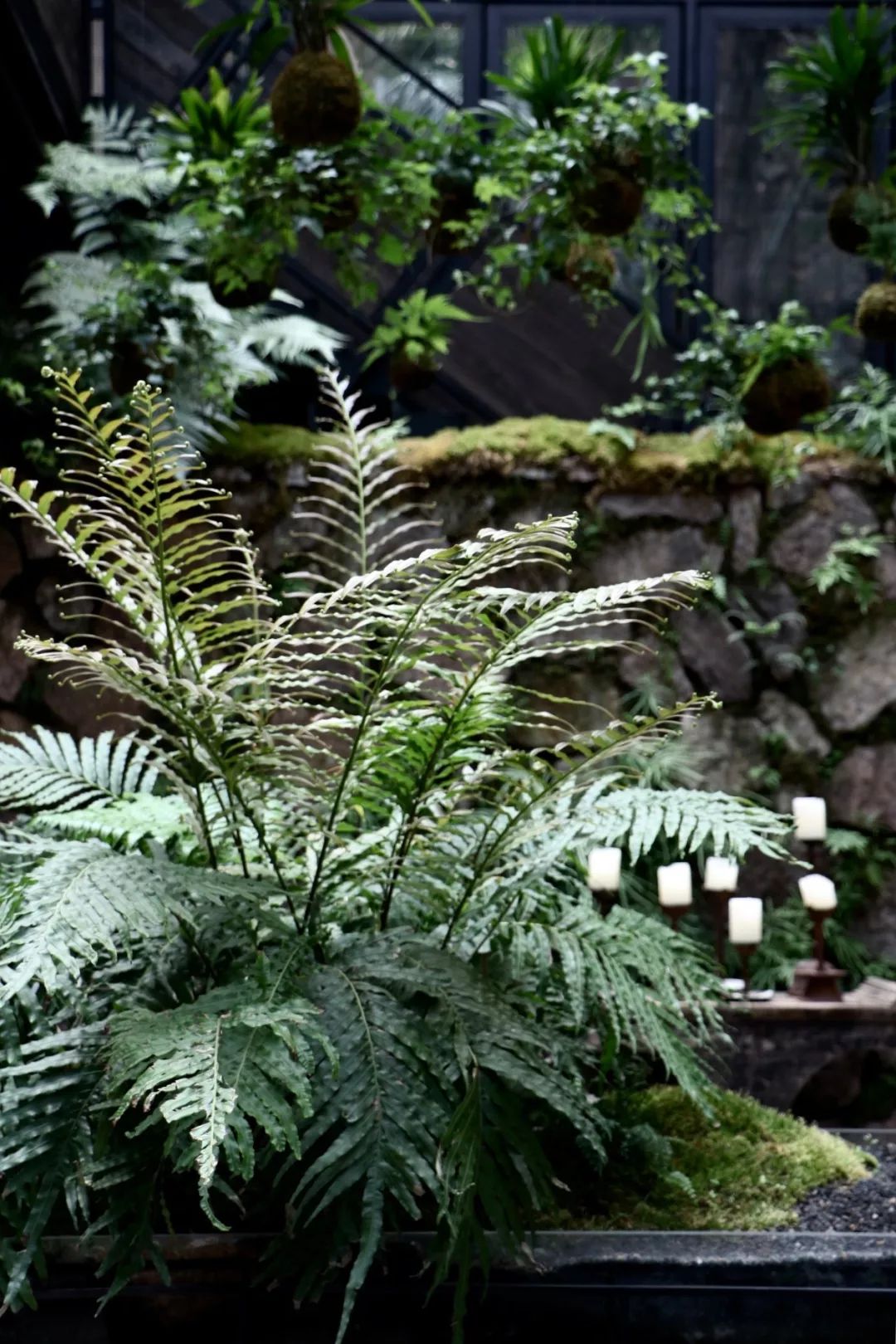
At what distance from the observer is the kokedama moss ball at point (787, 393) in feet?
14.8

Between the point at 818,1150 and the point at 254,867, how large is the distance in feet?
3.80

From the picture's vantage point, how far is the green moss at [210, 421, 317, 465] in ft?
15.4

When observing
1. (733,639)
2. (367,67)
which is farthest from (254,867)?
(367,67)

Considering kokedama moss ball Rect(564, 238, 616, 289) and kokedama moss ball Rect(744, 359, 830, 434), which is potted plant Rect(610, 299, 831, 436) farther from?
kokedama moss ball Rect(564, 238, 616, 289)

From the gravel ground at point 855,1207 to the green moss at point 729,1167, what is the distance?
20 mm

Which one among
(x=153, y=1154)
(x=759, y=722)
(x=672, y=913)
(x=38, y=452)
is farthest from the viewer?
(x=759, y=722)

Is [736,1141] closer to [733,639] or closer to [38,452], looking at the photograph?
[733,639]

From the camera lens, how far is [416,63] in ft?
17.4

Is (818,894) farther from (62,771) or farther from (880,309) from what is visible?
(62,771)

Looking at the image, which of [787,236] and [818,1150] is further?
[787,236]

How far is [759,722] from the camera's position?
4.86m

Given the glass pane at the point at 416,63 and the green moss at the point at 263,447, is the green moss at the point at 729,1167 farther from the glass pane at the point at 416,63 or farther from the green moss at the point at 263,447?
the glass pane at the point at 416,63

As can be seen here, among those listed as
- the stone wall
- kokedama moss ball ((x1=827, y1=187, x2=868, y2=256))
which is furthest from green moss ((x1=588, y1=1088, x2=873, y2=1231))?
kokedama moss ball ((x1=827, y1=187, x2=868, y2=256))

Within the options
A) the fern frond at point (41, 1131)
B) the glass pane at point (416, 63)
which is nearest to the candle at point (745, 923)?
the fern frond at point (41, 1131)
